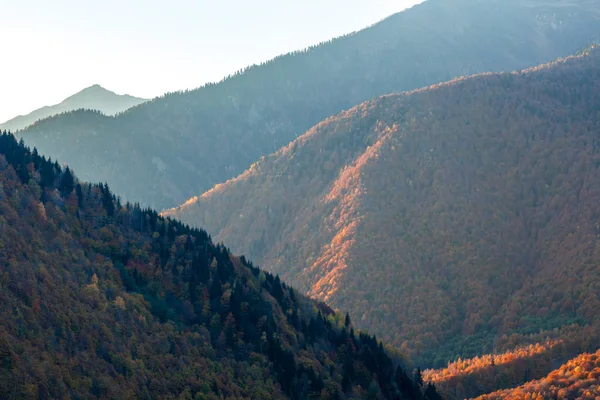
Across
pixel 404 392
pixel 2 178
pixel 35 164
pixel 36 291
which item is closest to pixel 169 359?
pixel 36 291

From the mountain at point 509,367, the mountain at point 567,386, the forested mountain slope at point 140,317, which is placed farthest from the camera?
the mountain at point 509,367

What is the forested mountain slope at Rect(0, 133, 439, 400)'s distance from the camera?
83.8m

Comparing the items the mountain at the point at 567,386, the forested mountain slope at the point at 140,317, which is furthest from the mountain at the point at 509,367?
the forested mountain slope at the point at 140,317

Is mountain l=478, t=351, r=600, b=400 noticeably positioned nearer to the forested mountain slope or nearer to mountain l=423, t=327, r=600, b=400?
mountain l=423, t=327, r=600, b=400

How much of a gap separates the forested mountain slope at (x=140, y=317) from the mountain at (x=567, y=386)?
18.3 metres

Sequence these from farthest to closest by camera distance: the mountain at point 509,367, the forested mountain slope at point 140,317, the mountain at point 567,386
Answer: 1. the mountain at point 509,367
2. the mountain at point 567,386
3. the forested mountain slope at point 140,317

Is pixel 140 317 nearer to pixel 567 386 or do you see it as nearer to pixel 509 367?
pixel 567 386

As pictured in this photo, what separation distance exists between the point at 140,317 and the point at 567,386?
95027 mm

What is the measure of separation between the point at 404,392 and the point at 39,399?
86.5 metres

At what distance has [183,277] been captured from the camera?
131250mm

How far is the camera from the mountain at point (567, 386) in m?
142

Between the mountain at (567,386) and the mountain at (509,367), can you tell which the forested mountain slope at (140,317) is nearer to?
the mountain at (567,386)

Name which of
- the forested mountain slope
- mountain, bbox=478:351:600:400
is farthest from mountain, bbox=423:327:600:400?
the forested mountain slope

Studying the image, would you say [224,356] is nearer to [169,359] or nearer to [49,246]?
[169,359]
